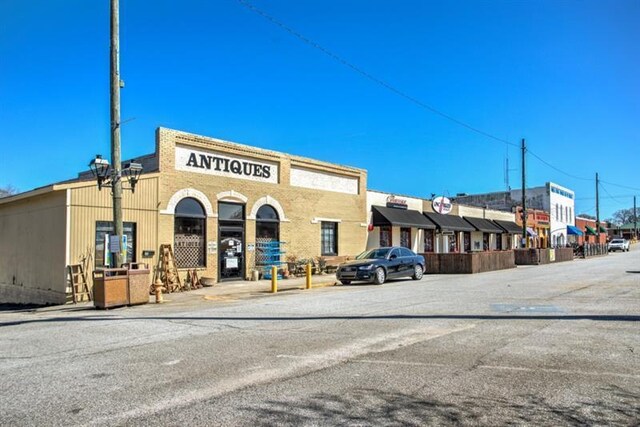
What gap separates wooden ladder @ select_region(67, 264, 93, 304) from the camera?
15.9 m

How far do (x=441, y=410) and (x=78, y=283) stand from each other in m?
14.3

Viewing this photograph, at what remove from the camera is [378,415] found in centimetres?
472

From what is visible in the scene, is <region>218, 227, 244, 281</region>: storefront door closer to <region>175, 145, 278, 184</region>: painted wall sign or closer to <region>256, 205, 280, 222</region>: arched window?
<region>256, 205, 280, 222</region>: arched window

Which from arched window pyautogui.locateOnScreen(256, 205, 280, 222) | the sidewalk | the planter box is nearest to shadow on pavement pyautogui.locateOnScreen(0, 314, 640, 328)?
the sidewalk

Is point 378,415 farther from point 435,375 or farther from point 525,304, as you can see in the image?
point 525,304

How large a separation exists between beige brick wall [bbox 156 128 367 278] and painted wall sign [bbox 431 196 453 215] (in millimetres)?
8766

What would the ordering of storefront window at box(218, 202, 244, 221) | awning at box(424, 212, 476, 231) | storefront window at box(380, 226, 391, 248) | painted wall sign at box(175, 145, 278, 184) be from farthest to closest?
awning at box(424, 212, 476, 231)
storefront window at box(380, 226, 391, 248)
storefront window at box(218, 202, 244, 221)
painted wall sign at box(175, 145, 278, 184)

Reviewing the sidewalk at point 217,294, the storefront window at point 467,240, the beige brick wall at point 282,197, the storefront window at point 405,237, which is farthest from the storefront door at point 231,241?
the storefront window at point 467,240

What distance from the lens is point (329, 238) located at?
89.4ft

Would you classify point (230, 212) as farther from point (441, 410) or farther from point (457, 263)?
point (441, 410)

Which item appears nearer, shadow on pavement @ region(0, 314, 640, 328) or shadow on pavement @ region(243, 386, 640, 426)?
shadow on pavement @ region(243, 386, 640, 426)

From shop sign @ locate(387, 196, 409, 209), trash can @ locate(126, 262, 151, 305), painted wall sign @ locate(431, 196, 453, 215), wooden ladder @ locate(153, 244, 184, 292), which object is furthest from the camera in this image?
painted wall sign @ locate(431, 196, 453, 215)

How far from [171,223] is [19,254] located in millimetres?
5599

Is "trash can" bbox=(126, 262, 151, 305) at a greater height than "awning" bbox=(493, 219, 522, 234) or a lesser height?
lesser
